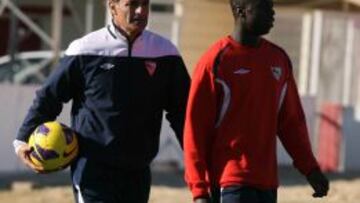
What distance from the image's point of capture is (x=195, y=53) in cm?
1762

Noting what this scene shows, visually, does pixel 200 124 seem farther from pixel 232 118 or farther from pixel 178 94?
pixel 178 94

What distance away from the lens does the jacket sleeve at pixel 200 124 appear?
16.7 feet

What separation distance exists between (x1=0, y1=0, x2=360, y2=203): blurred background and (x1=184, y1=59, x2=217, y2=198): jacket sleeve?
858cm

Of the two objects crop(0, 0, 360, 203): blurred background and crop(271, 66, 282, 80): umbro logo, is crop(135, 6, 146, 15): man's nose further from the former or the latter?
crop(0, 0, 360, 203): blurred background

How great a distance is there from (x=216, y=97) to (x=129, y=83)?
59cm

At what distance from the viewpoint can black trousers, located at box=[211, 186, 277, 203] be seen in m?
5.16

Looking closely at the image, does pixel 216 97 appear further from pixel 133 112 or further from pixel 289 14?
pixel 289 14

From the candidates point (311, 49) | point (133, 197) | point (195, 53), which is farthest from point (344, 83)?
point (133, 197)

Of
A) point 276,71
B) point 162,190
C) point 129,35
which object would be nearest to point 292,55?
point 162,190

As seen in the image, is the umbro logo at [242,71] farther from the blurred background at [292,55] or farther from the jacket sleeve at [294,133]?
the blurred background at [292,55]

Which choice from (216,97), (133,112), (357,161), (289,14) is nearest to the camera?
(216,97)

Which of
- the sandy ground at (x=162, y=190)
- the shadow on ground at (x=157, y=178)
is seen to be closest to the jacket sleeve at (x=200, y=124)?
the sandy ground at (x=162, y=190)

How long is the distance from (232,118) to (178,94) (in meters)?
0.58

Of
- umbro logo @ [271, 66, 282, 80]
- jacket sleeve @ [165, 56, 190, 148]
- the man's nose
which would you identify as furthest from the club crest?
umbro logo @ [271, 66, 282, 80]
